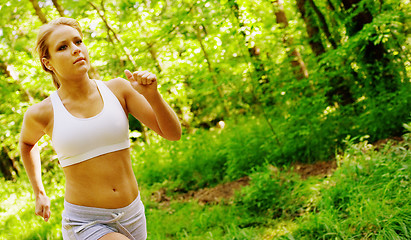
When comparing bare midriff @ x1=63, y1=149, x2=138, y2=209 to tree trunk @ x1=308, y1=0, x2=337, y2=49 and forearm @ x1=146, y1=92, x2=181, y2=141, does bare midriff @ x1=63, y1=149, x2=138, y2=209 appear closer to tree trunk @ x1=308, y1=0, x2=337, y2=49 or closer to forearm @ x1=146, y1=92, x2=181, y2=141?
forearm @ x1=146, y1=92, x2=181, y2=141

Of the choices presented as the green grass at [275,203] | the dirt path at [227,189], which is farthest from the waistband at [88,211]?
the dirt path at [227,189]

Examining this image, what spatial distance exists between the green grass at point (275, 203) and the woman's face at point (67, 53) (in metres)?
2.43

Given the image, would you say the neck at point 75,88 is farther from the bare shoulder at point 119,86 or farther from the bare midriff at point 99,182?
the bare midriff at point 99,182

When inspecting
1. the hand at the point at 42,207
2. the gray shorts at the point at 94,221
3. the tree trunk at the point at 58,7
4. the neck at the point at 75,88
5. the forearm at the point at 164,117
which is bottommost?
the gray shorts at the point at 94,221

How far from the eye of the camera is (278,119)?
5.82 m

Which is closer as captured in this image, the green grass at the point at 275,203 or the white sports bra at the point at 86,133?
the white sports bra at the point at 86,133

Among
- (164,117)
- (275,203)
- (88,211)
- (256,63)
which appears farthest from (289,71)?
(88,211)

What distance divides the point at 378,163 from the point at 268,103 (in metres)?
2.39

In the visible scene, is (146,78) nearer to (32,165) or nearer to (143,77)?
(143,77)

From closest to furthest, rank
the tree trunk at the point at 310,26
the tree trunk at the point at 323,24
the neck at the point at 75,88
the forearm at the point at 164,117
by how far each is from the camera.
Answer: the forearm at the point at 164,117, the neck at the point at 75,88, the tree trunk at the point at 323,24, the tree trunk at the point at 310,26

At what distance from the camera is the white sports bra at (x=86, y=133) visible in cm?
181

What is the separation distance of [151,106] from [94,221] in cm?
64

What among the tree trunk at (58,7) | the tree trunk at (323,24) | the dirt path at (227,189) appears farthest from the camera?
the tree trunk at (58,7)

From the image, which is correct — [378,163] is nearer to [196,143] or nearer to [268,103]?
[268,103]
